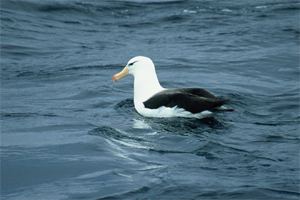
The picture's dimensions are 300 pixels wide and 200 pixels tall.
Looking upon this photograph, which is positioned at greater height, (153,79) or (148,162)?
(153,79)

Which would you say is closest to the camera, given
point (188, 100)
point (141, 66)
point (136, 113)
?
point (188, 100)

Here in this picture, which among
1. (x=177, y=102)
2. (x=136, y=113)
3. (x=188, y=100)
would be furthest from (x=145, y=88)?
(x=188, y=100)

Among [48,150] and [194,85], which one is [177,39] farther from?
[48,150]

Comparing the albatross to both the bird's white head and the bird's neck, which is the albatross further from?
the bird's white head

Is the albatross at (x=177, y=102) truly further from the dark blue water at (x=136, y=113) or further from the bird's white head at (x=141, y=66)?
the bird's white head at (x=141, y=66)

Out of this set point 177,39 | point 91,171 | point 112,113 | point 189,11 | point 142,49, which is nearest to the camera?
point 91,171

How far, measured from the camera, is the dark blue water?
5.23m

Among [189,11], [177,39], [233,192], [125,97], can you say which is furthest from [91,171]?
[189,11]

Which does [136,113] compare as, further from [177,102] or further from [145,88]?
[177,102]

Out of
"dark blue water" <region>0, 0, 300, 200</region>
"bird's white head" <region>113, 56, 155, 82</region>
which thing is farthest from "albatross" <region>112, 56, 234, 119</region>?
"bird's white head" <region>113, 56, 155, 82</region>

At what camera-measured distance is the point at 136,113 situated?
8641 mm

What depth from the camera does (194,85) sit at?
36.2 ft

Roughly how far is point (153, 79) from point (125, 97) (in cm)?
132

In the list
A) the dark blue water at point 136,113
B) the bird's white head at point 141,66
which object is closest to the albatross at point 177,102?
the dark blue water at point 136,113
